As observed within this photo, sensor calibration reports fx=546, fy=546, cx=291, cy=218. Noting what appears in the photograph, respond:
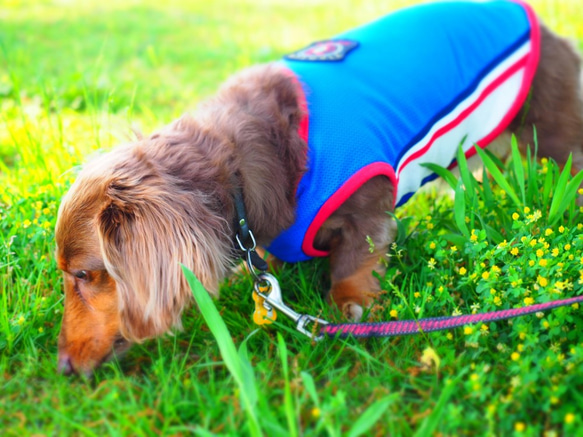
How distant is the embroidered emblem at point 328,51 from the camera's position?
247cm

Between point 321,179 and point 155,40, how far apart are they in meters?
4.52

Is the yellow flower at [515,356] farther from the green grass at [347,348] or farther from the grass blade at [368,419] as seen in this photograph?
the grass blade at [368,419]

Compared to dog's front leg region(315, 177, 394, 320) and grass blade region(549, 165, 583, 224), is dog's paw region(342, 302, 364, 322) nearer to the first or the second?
dog's front leg region(315, 177, 394, 320)

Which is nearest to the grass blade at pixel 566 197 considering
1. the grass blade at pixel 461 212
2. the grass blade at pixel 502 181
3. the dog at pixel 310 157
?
the grass blade at pixel 502 181

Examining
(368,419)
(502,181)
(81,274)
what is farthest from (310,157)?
(368,419)

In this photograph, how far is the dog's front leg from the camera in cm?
226

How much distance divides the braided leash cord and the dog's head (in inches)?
19.0

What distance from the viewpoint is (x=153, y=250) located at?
6.08ft

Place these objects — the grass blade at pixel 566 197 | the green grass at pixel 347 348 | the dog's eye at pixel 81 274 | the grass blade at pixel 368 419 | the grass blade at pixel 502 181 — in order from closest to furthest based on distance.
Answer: the grass blade at pixel 368 419 < the green grass at pixel 347 348 < the dog's eye at pixel 81 274 < the grass blade at pixel 566 197 < the grass blade at pixel 502 181

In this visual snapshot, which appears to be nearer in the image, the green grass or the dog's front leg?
the green grass

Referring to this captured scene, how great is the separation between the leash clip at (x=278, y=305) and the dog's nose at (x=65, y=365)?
685 millimetres

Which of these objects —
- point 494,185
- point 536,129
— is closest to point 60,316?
point 494,185

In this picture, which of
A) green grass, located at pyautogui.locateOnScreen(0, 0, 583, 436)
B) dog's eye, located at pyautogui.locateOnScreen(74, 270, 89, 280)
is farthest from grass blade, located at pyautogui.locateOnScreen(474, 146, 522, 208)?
dog's eye, located at pyautogui.locateOnScreen(74, 270, 89, 280)

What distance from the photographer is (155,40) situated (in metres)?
5.96
